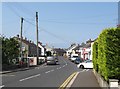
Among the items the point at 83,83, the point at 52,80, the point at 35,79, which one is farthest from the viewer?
the point at 35,79

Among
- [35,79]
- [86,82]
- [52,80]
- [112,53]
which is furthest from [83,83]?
[112,53]

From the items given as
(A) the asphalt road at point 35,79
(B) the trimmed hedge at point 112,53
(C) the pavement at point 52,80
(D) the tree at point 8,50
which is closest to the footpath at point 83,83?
(C) the pavement at point 52,80

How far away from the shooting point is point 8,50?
4747cm

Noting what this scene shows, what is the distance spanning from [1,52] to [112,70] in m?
33.3

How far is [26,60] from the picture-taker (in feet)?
189

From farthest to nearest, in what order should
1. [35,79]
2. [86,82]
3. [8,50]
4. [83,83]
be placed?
[8,50] < [35,79] < [86,82] < [83,83]

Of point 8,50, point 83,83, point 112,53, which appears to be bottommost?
point 83,83

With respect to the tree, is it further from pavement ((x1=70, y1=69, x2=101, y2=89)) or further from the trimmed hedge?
the trimmed hedge

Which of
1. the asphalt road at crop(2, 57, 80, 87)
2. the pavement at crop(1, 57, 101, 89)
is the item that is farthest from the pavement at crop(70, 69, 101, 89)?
the asphalt road at crop(2, 57, 80, 87)

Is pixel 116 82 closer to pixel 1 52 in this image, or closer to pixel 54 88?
pixel 54 88

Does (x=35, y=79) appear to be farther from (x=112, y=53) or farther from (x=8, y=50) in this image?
(x=8, y=50)

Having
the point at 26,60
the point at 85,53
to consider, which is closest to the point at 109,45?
the point at 26,60

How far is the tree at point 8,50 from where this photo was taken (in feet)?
152

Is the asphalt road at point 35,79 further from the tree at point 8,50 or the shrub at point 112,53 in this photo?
the tree at point 8,50
